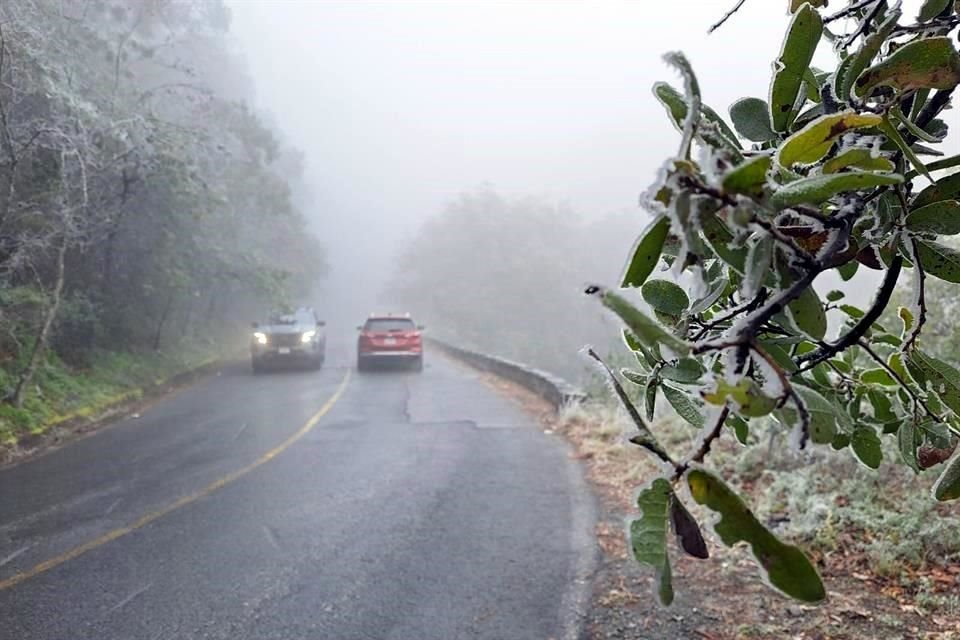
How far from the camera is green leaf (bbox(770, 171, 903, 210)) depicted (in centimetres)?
83

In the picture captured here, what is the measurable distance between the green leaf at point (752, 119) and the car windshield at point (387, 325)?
18.5 m

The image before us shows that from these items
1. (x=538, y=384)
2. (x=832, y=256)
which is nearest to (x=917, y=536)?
(x=832, y=256)

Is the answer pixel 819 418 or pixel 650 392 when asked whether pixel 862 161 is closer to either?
pixel 819 418

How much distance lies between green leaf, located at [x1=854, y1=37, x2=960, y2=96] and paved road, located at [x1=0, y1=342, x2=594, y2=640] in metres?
3.38

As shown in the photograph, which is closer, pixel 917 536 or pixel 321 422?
pixel 917 536

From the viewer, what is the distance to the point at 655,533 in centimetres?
89

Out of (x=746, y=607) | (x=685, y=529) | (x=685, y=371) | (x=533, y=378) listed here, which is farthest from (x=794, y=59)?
(x=533, y=378)

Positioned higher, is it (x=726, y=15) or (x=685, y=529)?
(x=726, y=15)

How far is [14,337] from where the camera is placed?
9.52 m

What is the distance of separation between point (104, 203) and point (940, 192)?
43.5 feet

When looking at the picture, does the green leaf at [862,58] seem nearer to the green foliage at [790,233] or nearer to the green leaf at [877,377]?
the green foliage at [790,233]

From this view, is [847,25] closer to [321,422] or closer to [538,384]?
[321,422]

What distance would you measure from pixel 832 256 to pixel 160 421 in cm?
1121

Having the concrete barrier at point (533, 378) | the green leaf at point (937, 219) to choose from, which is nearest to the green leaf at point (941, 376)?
the green leaf at point (937, 219)
